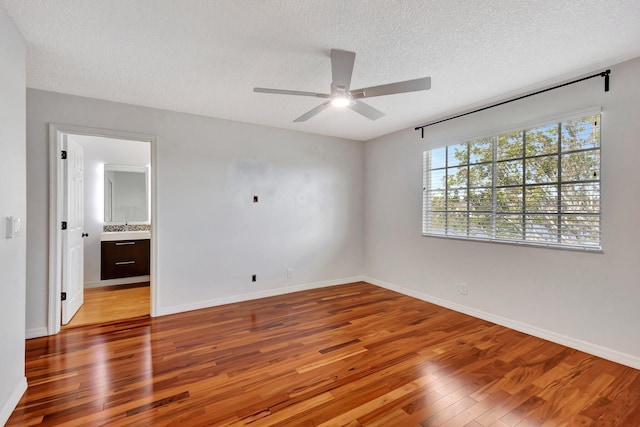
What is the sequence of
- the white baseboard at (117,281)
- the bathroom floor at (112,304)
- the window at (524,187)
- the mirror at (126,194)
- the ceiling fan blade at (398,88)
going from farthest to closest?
1. the mirror at (126,194)
2. the white baseboard at (117,281)
3. the bathroom floor at (112,304)
4. the window at (524,187)
5. the ceiling fan blade at (398,88)

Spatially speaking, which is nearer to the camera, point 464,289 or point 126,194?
point 464,289

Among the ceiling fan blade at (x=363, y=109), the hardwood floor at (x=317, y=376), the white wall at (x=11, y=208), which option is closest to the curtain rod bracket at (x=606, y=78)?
the ceiling fan blade at (x=363, y=109)

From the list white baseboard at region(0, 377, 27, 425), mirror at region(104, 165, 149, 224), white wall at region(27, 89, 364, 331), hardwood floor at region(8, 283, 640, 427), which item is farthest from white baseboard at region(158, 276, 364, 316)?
mirror at region(104, 165, 149, 224)

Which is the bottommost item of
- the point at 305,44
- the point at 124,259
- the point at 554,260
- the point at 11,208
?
Answer: the point at 124,259

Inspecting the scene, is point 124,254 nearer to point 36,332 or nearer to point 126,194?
point 126,194

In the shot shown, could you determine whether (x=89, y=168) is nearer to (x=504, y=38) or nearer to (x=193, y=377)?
(x=193, y=377)

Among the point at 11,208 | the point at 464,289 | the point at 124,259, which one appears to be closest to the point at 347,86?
the point at 11,208

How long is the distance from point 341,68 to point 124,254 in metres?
4.65

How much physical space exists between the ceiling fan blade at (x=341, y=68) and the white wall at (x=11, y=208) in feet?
6.48

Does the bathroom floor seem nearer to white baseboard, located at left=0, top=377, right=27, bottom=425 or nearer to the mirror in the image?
the mirror

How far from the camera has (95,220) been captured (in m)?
4.83

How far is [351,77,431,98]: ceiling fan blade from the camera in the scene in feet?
6.77

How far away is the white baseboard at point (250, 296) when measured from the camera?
3.52 meters

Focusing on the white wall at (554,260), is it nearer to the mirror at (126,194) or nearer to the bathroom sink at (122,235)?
the bathroom sink at (122,235)
